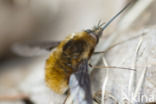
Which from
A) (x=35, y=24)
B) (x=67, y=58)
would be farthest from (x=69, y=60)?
(x=35, y=24)

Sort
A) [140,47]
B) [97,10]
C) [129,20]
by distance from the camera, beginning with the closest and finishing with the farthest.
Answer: [140,47]
[129,20]
[97,10]

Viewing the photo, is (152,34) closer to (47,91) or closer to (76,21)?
(47,91)

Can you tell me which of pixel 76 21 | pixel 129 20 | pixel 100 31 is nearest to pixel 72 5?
pixel 76 21

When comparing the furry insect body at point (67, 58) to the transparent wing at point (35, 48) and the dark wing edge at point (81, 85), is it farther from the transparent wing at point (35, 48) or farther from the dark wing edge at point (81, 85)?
the transparent wing at point (35, 48)

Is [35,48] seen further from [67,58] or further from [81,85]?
[81,85]

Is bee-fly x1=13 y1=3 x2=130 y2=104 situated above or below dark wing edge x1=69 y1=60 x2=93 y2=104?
above

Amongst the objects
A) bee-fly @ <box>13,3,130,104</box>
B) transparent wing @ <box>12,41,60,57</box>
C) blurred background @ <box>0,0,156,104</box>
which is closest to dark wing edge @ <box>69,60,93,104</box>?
bee-fly @ <box>13,3,130,104</box>

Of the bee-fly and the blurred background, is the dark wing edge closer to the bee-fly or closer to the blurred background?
the bee-fly
